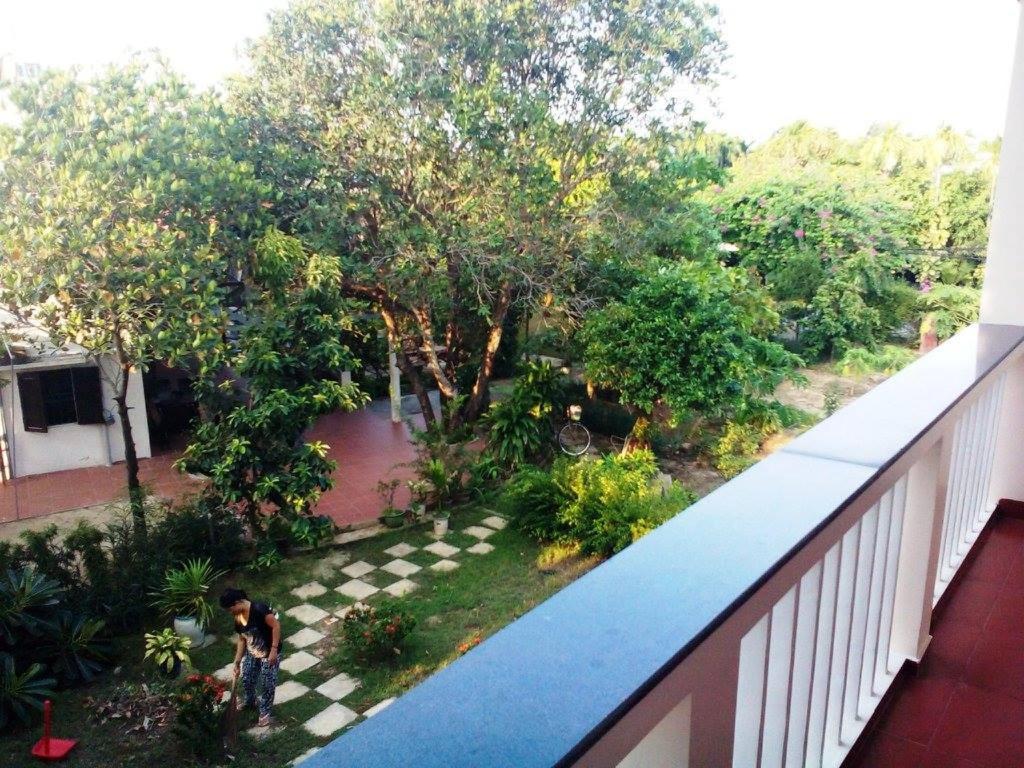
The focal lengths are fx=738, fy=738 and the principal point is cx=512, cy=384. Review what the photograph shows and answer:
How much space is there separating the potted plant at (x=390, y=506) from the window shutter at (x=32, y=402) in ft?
8.26

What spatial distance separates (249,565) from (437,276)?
2587mm

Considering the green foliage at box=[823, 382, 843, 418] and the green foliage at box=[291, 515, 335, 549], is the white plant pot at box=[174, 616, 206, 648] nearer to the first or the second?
the green foliage at box=[291, 515, 335, 549]

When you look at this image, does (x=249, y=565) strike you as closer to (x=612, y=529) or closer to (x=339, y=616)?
(x=339, y=616)

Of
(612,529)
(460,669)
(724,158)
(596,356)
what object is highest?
(724,158)

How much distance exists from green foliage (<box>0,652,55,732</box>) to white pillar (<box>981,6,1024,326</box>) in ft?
15.0

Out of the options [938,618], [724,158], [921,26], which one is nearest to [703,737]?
[938,618]

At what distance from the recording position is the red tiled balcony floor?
1.03 m

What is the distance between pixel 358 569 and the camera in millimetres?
5344

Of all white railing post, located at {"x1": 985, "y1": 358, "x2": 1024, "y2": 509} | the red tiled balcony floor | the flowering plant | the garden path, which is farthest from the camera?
the garden path

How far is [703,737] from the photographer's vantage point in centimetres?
49

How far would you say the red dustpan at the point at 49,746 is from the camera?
11.9 feet

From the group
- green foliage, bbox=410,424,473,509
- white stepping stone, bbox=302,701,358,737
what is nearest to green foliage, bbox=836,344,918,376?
green foliage, bbox=410,424,473,509

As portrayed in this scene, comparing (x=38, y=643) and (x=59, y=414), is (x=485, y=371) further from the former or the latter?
(x=38, y=643)

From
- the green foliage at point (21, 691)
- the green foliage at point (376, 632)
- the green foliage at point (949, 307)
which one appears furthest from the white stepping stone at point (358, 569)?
the green foliage at point (949, 307)
